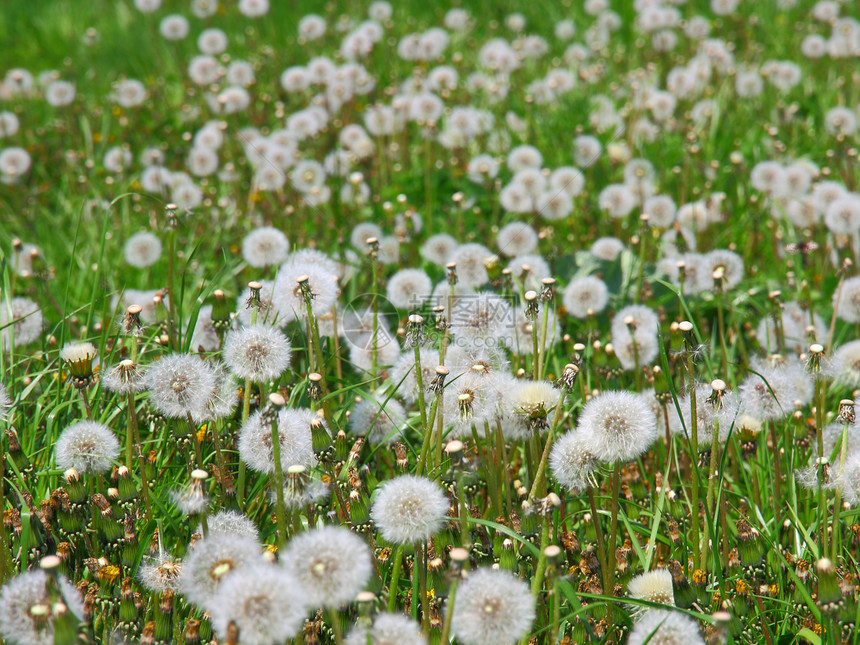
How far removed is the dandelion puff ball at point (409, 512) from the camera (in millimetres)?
1846

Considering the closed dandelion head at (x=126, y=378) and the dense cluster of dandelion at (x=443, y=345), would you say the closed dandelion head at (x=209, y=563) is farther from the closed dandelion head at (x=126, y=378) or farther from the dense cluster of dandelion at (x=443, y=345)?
the closed dandelion head at (x=126, y=378)

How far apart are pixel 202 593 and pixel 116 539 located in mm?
705

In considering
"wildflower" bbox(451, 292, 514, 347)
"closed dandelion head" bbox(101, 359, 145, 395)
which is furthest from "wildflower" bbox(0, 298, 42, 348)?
"wildflower" bbox(451, 292, 514, 347)

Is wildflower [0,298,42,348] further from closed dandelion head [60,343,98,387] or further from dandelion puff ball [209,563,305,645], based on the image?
dandelion puff ball [209,563,305,645]

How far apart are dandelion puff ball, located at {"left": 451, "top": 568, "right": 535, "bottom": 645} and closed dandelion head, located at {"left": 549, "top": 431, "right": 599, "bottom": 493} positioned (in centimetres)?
55

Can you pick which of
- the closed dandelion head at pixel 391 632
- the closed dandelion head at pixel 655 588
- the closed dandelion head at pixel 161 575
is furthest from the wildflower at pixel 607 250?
the closed dandelion head at pixel 391 632

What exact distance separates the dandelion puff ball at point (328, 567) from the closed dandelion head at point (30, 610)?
44cm

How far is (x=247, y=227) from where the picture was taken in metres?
4.95

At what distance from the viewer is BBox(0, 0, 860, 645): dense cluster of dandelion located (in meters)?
1.97

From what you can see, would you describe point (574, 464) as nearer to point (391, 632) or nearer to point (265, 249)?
point (391, 632)

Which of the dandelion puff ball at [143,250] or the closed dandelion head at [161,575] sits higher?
the dandelion puff ball at [143,250]

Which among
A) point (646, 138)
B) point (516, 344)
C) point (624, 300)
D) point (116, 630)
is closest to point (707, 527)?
point (516, 344)

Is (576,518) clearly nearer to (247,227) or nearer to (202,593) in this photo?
(202,593)

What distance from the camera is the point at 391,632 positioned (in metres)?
1.64
